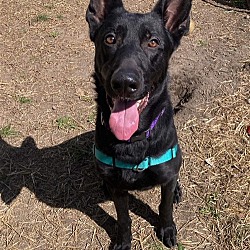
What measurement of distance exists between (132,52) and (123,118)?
0.43 meters

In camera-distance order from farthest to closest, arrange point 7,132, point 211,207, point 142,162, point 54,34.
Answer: point 54,34 → point 7,132 → point 211,207 → point 142,162

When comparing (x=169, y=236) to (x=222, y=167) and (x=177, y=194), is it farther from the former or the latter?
(x=222, y=167)

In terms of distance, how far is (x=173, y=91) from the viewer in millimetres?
4918

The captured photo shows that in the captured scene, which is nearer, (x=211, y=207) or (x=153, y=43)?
(x=153, y=43)

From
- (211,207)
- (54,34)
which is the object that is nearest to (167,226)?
(211,207)

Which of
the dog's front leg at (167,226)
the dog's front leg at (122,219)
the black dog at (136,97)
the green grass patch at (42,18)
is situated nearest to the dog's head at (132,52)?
the black dog at (136,97)

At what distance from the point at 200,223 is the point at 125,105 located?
151cm

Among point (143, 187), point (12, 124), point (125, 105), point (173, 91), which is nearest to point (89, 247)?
point (143, 187)

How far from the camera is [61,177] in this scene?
161 inches

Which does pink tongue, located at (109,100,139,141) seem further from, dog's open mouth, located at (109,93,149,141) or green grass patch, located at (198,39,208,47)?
green grass patch, located at (198,39,208,47)

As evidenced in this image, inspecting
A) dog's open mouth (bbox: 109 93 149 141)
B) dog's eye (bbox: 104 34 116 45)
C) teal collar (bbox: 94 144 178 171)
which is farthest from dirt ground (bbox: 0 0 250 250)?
dog's eye (bbox: 104 34 116 45)

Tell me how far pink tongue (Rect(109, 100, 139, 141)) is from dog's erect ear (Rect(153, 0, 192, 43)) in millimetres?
678

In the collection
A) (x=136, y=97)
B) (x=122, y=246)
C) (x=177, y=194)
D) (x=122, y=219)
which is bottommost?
(x=122, y=246)

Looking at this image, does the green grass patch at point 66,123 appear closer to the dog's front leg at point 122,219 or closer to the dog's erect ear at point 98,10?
the dog's front leg at point 122,219
